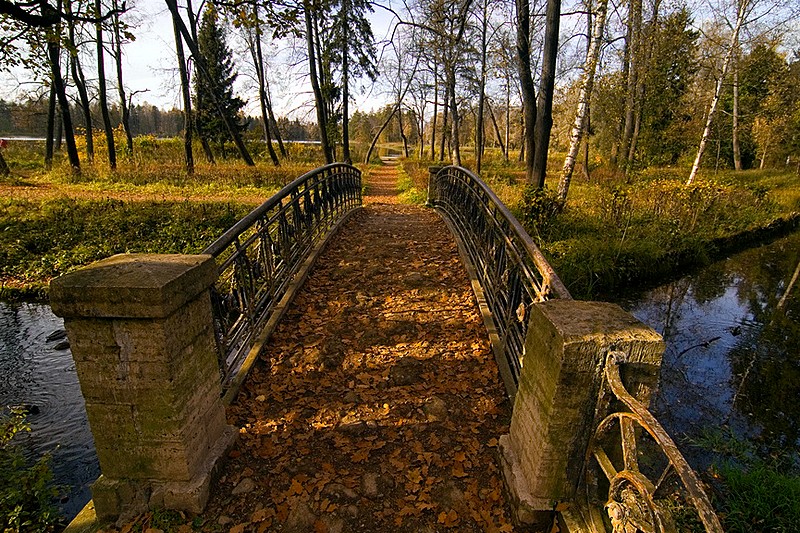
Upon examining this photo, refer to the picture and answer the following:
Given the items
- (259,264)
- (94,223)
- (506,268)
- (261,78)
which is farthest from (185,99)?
(506,268)

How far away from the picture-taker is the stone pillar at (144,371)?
6.65ft

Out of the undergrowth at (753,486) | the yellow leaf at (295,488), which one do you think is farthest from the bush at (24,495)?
the undergrowth at (753,486)

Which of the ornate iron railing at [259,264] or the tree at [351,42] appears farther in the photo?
the tree at [351,42]

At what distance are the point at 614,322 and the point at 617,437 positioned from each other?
1.76 ft

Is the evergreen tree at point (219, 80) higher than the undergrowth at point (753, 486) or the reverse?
higher

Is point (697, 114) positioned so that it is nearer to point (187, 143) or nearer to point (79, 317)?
point (187, 143)

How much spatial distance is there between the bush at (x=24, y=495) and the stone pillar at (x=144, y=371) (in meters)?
1.45

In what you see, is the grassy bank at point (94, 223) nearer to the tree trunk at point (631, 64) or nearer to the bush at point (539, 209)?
the bush at point (539, 209)

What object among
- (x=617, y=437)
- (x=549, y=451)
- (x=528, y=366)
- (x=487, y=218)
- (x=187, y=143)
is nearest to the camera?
(x=617, y=437)

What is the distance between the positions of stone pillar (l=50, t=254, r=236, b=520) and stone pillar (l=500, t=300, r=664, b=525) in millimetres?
1898

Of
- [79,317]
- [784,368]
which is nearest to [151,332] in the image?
[79,317]

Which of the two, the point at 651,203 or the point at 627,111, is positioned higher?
the point at 627,111

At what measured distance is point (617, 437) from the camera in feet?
6.44

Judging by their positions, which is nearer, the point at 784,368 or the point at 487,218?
the point at 487,218
